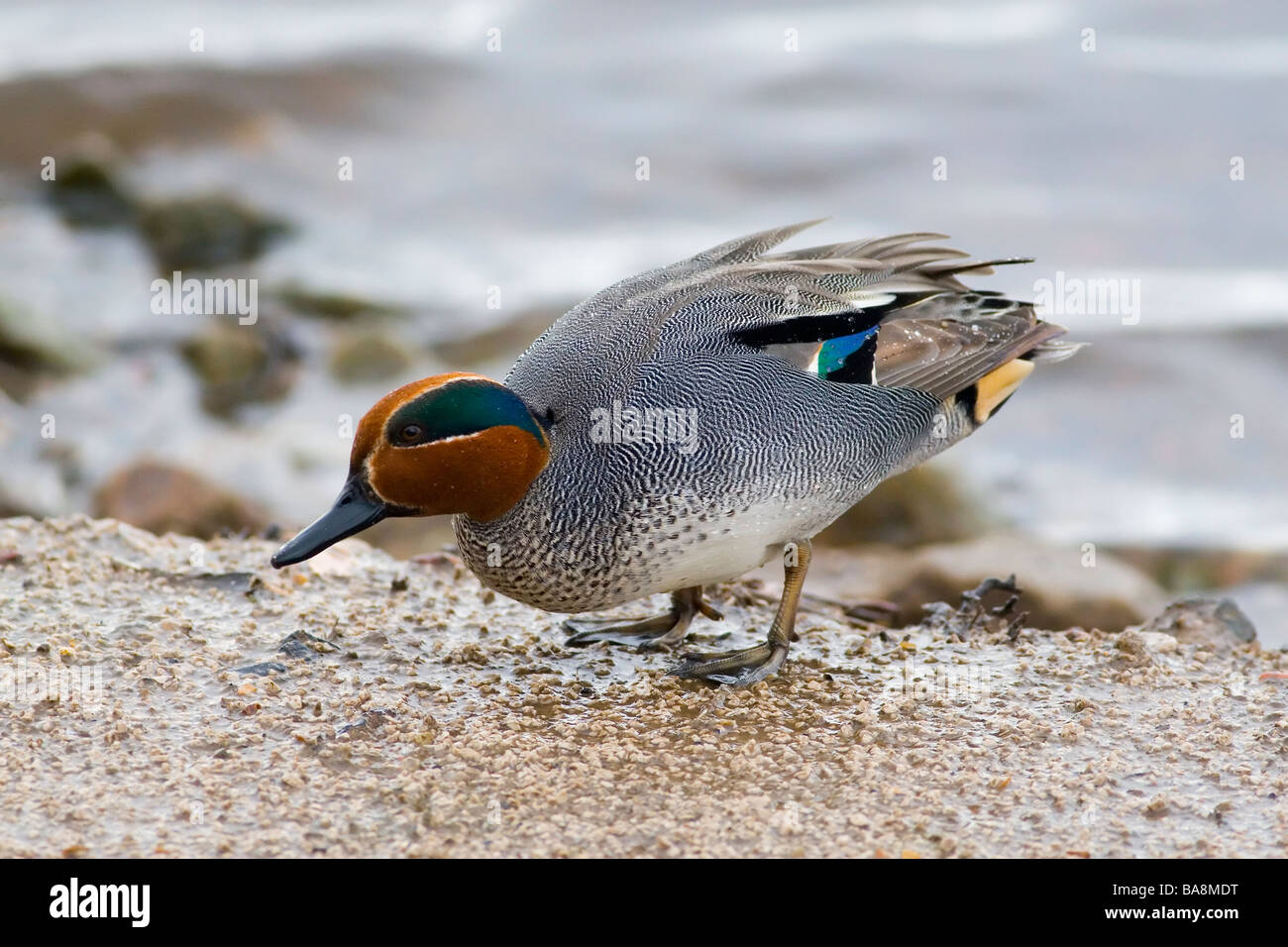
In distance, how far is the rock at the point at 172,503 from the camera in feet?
19.4

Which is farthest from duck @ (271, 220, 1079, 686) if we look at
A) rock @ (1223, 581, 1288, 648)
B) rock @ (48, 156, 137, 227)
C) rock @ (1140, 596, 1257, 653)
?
rock @ (48, 156, 137, 227)

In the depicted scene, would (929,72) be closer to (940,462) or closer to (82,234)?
(940,462)

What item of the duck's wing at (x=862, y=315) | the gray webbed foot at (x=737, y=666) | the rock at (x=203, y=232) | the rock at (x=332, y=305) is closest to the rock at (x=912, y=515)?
the duck's wing at (x=862, y=315)

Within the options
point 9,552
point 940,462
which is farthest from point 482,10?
point 9,552

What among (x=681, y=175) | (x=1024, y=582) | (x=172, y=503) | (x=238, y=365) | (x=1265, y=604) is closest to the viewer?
(x=1024, y=582)

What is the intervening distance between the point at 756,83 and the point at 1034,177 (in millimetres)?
2483

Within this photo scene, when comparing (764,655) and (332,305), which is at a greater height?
(332,305)

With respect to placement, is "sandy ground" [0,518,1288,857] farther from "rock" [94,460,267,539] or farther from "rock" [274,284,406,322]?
"rock" [274,284,406,322]

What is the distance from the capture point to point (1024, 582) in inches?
210

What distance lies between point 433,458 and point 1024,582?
111 inches

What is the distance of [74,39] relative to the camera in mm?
11852

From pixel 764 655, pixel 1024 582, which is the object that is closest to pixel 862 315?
pixel 764 655

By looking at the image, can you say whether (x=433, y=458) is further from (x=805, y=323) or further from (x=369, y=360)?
(x=369, y=360)

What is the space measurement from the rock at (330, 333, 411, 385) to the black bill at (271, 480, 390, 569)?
4740 mm
